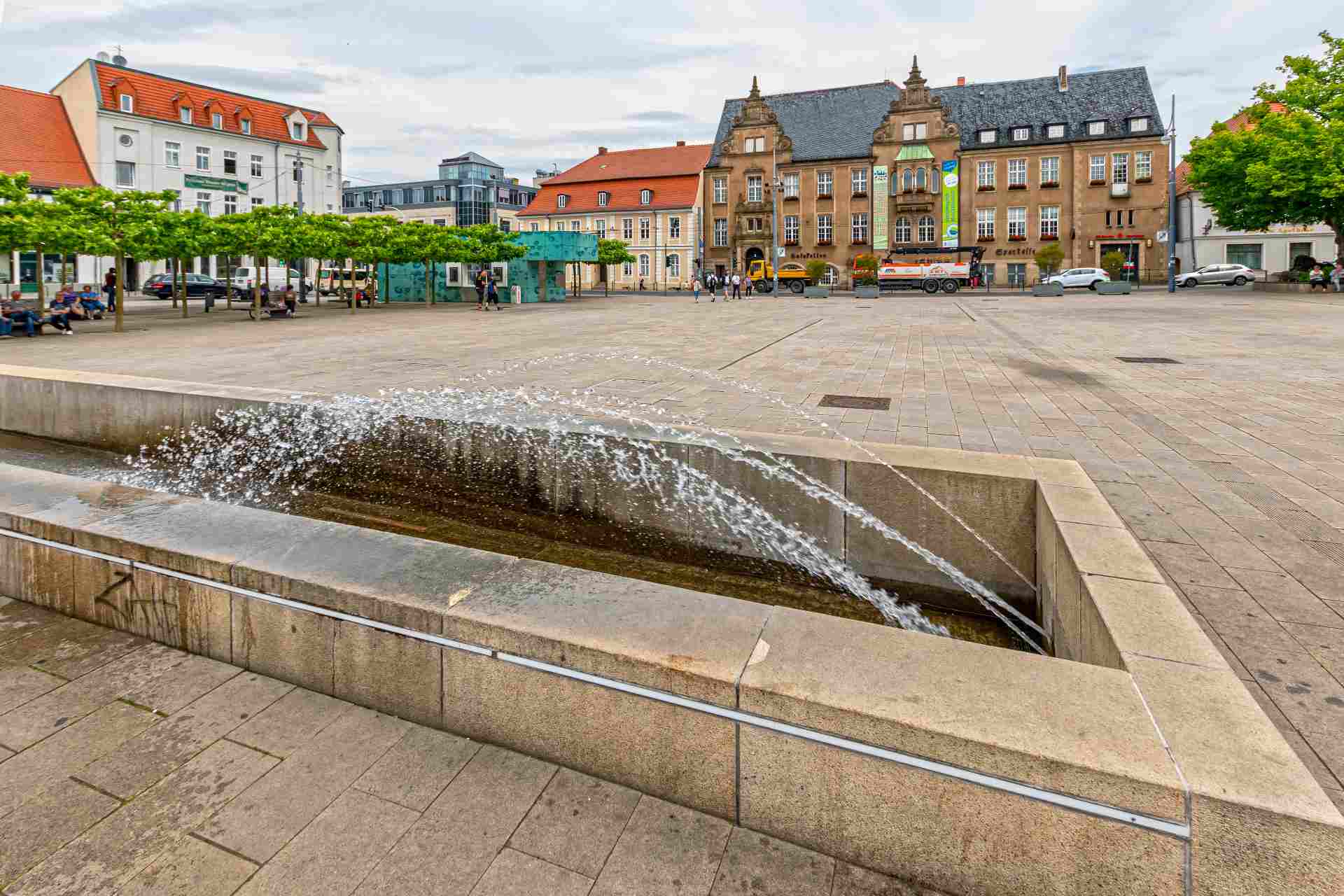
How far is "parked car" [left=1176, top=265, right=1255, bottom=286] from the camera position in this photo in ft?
161

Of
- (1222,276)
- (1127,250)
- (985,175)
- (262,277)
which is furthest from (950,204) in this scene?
(262,277)

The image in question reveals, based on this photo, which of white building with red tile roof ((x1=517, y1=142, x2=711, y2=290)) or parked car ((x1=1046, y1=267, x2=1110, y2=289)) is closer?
parked car ((x1=1046, y1=267, x2=1110, y2=289))

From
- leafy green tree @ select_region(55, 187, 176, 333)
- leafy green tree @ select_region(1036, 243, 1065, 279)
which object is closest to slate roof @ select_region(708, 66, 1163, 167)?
leafy green tree @ select_region(1036, 243, 1065, 279)

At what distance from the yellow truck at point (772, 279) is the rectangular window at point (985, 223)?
14847 mm

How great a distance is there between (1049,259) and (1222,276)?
10.3 meters

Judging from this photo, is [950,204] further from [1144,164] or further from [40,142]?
[40,142]

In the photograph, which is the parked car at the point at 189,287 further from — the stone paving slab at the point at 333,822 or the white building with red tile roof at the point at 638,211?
the stone paving slab at the point at 333,822

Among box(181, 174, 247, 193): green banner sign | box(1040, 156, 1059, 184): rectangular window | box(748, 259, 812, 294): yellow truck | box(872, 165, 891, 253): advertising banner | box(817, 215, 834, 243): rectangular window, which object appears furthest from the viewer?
box(817, 215, 834, 243): rectangular window

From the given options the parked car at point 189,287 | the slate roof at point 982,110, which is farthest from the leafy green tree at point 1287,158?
the parked car at point 189,287

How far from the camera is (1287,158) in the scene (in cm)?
3734

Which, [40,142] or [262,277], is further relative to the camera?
[262,277]

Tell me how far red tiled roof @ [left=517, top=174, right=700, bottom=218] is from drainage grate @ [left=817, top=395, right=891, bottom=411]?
62967 millimetres

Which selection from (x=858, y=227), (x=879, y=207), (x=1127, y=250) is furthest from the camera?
(x=858, y=227)

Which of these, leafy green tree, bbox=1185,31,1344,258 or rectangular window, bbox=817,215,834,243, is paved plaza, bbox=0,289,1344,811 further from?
rectangular window, bbox=817,215,834,243
